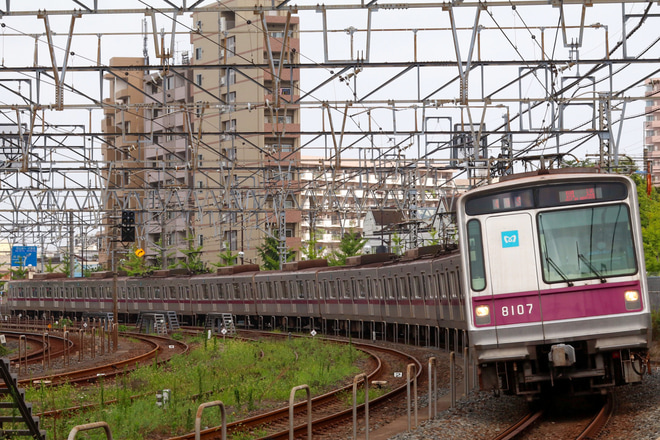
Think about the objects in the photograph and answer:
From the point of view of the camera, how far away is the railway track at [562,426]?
34.3 feet

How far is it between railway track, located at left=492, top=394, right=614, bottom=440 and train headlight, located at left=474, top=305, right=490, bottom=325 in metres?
1.27

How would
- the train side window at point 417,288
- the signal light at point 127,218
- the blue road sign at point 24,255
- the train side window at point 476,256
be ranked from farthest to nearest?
the blue road sign at point 24,255, the signal light at point 127,218, the train side window at point 417,288, the train side window at point 476,256

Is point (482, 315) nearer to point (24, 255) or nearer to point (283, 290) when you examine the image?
point (283, 290)

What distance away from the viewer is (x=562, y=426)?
1117 centimetres

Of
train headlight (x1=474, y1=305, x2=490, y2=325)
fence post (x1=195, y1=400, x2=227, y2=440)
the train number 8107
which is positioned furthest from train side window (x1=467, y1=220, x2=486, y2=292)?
fence post (x1=195, y1=400, x2=227, y2=440)

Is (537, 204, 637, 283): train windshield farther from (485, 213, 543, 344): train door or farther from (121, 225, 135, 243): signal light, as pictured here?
(121, 225, 135, 243): signal light

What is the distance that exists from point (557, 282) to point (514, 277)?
19.8 inches

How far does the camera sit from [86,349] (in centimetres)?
3047

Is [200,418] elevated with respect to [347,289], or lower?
lower

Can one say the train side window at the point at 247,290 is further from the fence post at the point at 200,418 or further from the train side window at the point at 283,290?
the fence post at the point at 200,418

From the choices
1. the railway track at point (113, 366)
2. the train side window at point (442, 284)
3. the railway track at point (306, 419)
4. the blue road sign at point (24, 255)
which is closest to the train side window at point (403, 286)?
the train side window at point (442, 284)

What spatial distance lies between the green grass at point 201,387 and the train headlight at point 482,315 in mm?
3222

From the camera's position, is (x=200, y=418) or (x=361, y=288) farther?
(x=361, y=288)

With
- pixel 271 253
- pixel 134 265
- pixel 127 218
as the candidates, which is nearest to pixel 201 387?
pixel 127 218
